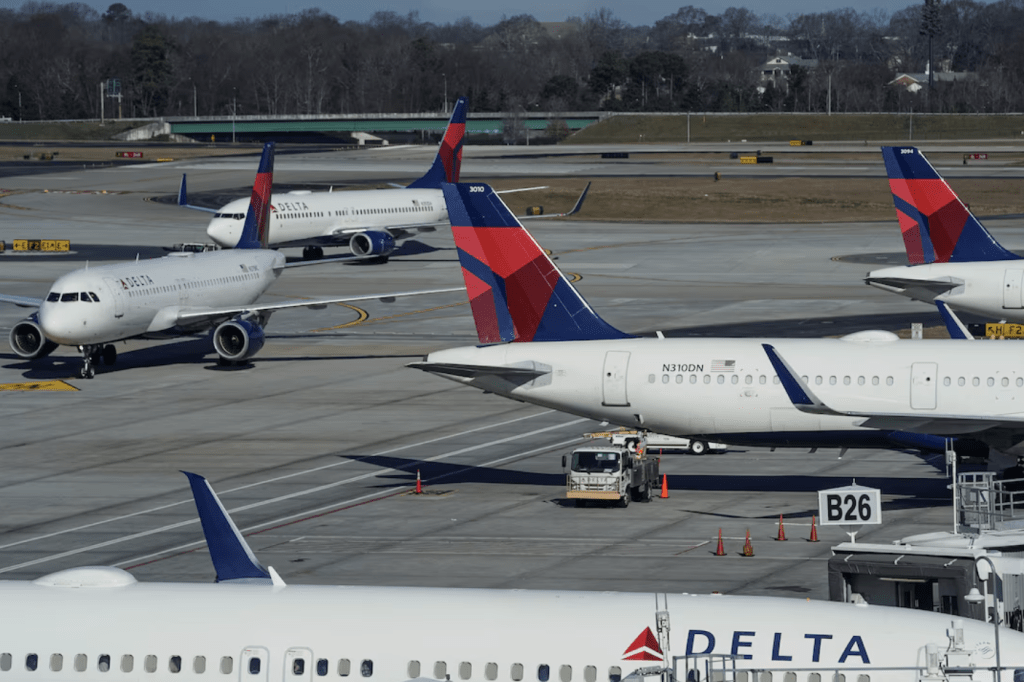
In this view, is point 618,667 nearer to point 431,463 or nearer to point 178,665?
point 178,665

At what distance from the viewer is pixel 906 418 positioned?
3859cm

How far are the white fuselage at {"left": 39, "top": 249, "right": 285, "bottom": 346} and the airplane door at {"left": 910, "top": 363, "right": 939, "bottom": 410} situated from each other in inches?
1314

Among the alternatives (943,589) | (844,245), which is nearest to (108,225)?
(844,245)

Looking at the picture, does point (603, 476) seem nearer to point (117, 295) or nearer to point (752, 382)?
point (752, 382)

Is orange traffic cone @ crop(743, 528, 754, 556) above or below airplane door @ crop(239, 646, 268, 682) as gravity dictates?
below

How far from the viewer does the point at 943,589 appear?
22.4 m

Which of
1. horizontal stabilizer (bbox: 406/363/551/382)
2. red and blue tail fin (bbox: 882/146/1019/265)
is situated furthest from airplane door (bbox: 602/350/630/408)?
red and blue tail fin (bbox: 882/146/1019/265)

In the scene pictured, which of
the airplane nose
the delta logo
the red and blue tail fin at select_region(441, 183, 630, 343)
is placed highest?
the red and blue tail fin at select_region(441, 183, 630, 343)

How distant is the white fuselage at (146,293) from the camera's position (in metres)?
59.3

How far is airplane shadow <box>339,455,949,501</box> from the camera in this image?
140ft

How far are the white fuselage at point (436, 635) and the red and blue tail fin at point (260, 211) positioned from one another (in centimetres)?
5305

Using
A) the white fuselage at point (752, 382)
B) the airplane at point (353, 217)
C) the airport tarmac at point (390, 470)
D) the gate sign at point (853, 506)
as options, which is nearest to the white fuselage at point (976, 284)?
the airport tarmac at point (390, 470)

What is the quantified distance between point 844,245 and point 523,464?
6852 cm

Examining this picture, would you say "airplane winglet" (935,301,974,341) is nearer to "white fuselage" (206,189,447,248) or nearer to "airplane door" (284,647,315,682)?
"airplane door" (284,647,315,682)
